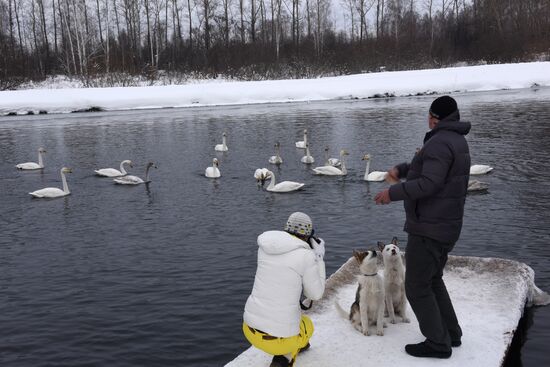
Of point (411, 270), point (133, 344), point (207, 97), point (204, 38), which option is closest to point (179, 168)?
point (133, 344)

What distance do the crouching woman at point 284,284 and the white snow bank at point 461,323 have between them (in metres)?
0.65

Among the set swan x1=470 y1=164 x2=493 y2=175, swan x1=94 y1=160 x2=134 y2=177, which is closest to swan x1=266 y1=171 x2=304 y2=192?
swan x1=470 y1=164 x2=493 y2=175

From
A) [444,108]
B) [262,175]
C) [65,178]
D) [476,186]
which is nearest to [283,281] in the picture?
[444,108]

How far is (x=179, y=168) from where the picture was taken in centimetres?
2095

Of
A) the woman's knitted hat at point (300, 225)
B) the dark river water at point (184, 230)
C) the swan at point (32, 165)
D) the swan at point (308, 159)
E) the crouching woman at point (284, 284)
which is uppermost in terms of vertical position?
the woman's knitted hat at point (300, 225)

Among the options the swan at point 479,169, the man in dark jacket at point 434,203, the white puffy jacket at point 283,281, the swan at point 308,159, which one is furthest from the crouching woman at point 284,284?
the swan at point 308,159

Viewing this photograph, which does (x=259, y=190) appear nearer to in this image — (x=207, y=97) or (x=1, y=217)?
(x=1, y=217)

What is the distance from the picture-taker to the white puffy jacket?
5000 mm

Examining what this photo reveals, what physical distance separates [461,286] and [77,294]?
5.84 meters

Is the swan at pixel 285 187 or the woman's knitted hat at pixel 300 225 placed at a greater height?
the woman's knitted hat at pixel 300 225

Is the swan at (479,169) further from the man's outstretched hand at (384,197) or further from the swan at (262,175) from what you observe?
the man's outstretched hand at (384,197)

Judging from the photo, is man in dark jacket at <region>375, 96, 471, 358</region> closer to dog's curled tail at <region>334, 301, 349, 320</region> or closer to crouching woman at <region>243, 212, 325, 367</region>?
crouching woman at <region>243, 212, 325, 367</region>

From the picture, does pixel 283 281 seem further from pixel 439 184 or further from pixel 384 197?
pixel 439 184

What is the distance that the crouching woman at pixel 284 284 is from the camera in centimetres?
501
